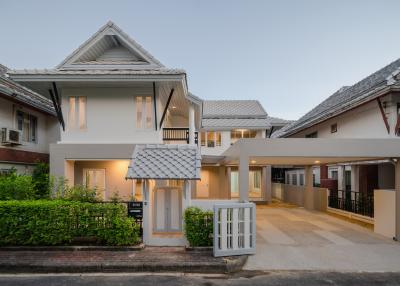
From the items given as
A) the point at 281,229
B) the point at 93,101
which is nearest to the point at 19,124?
the point at 93,101

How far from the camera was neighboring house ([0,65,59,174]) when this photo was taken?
12977 mm

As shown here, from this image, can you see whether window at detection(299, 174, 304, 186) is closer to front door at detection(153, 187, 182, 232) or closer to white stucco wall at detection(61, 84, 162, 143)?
white stucco wall at detection(61, 84, 162, 143)

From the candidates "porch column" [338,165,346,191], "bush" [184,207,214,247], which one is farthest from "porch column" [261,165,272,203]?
"bush" [184,207,214,247]

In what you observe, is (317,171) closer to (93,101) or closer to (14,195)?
(93,101)

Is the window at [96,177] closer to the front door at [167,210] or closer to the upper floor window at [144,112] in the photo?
the upper floor window at [144,112]

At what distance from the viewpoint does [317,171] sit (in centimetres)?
2553

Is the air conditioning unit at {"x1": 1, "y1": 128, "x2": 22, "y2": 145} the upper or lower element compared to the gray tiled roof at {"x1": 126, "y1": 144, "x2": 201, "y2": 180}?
upper

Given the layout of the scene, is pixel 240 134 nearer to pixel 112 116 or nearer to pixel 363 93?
pixel 363 93

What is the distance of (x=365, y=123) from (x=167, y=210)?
10.7 metres

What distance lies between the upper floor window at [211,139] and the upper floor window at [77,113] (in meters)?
13.8

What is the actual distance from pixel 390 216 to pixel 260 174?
13638mm

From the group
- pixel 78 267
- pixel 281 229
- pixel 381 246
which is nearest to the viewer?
pixel 78 267

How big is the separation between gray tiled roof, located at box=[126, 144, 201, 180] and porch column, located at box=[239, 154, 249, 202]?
4.78 feet

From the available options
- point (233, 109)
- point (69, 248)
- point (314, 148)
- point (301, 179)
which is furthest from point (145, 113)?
point (301, 179)
